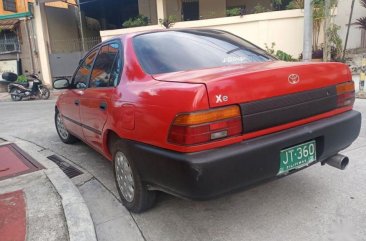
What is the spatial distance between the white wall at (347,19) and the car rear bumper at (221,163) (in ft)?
41.6

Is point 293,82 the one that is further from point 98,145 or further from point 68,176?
point 68,176

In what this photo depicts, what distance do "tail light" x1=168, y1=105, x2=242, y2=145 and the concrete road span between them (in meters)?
0.91

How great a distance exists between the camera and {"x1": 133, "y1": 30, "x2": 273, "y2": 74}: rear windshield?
3.09m

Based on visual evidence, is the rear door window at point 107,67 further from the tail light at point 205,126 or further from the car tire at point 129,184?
the tail light at point 205,126

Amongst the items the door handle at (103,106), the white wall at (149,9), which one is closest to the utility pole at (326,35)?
the white wall at (149,9)

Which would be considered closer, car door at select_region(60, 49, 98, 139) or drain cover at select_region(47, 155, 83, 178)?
car door at select_region(60, 49, 98, 139)

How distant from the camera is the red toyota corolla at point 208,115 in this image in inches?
94.1

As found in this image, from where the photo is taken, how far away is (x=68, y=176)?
445cm

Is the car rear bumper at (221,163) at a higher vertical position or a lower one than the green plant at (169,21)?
lower

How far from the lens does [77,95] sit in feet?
14.5

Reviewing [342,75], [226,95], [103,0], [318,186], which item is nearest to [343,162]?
[318,186]

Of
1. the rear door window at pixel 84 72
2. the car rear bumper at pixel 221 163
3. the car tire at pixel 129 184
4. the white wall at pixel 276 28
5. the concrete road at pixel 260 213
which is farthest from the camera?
the white wall at pixel 276 28

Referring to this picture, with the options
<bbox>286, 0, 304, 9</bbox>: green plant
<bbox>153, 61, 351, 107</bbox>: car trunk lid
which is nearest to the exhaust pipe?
<bbox>153, 61, 351, 107</bbox>: car trunk lid

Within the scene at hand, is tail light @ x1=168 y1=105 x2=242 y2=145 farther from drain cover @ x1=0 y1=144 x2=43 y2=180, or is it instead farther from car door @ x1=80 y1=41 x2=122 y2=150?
drain cover @ x1=0 y1=144 x2=43 y2=180
